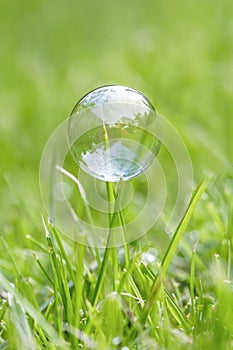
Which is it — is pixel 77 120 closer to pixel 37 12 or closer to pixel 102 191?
pixel 102 191

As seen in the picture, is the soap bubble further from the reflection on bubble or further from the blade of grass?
the reflection on bubble

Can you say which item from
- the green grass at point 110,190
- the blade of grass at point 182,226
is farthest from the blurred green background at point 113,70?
the blade of grass at point 182,226

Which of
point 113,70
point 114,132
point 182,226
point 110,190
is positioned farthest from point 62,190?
point 113,70

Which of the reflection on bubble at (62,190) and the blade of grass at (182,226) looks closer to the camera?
the blade of grass at (182,226)

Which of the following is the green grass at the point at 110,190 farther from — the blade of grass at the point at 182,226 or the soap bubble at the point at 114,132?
the soap bubble at the point at 114,132

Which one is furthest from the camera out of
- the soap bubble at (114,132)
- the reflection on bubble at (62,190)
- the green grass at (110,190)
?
the reflection on bubble at (62,190)

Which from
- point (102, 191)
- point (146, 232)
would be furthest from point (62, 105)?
point (146, 232)

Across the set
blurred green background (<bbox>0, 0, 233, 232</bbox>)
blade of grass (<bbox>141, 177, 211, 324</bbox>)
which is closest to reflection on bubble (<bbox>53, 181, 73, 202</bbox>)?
blurred green background (<bbox>0, 0, 233, 232</bbox>)
